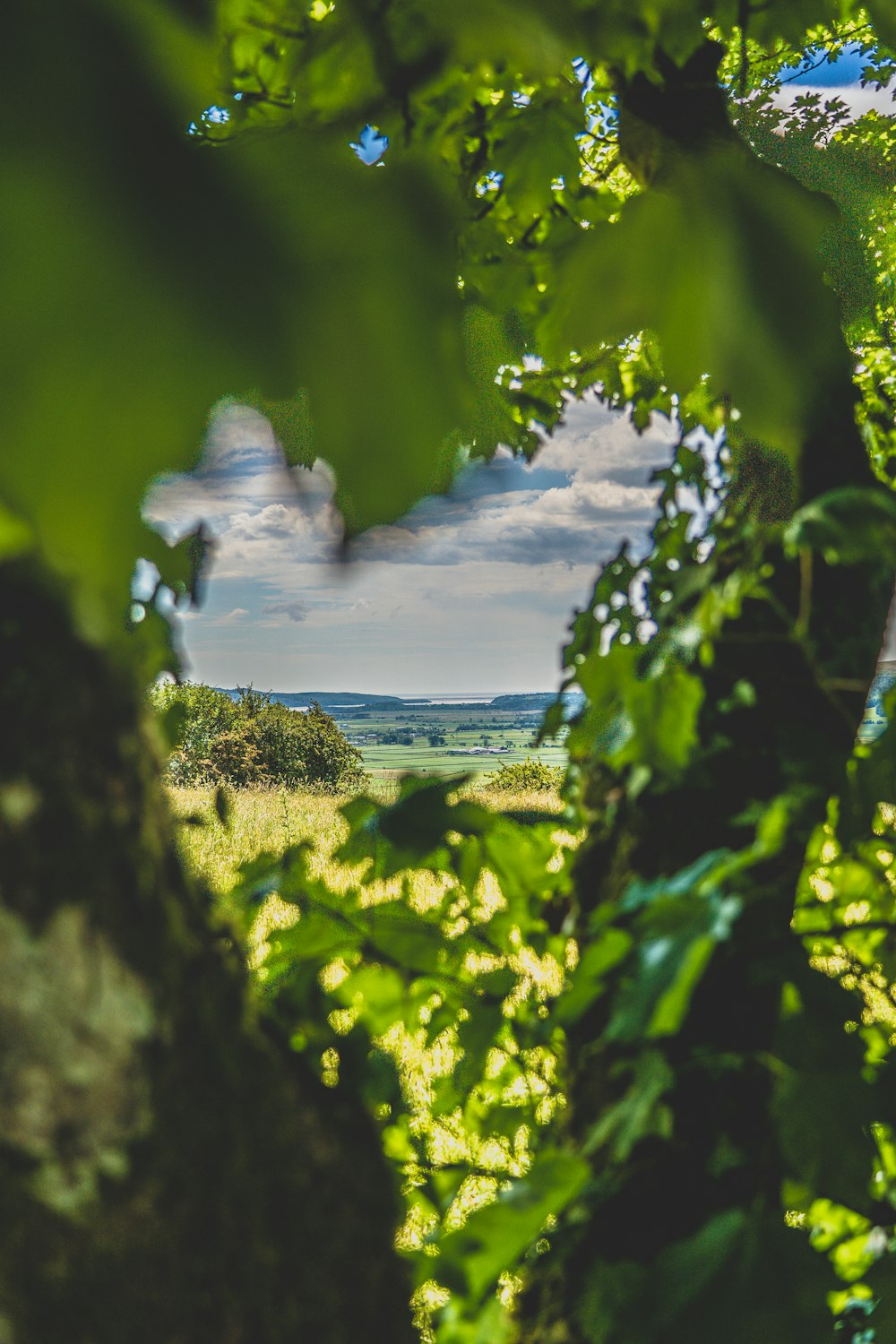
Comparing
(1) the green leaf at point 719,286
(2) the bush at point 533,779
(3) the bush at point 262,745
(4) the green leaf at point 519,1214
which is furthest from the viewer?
(3) the bush at point 262,745

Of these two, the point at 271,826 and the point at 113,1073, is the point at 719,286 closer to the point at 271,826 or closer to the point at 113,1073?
the point at 113,1073

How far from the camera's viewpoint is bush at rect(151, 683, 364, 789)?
13.9 meters

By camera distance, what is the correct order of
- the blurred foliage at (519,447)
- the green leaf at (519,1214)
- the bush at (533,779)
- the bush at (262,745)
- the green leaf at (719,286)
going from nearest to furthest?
1. the blurred foliage at (519,447)
2. the green leaf at (719,286)
3. the green leaf at (519,1214)
4. the bush at (533,779)
5. the bush at (262,745)

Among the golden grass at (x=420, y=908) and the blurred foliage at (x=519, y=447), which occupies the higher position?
the blurred foliage at (x=519, y=447)

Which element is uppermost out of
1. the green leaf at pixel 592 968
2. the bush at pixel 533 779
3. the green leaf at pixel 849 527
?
the green leaf at pixel 849 527

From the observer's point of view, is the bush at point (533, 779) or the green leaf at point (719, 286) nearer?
the green leaf at point (719, 286)

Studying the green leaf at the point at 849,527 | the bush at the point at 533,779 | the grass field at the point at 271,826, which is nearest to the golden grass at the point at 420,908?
the grass field at the point at 271,826

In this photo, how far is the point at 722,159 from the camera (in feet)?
1.66

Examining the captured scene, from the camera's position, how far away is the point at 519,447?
1.75 metres

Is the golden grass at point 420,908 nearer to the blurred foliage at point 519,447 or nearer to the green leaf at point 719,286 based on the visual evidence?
the blurred foliage at point 519,447

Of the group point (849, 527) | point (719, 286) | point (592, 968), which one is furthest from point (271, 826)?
point (719, 286)

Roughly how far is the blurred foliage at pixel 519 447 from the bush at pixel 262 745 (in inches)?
457

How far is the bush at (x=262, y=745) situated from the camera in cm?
1394

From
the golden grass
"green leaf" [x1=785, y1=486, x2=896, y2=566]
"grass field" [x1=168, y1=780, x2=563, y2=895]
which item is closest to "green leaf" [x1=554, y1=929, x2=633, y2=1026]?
the golden grass
